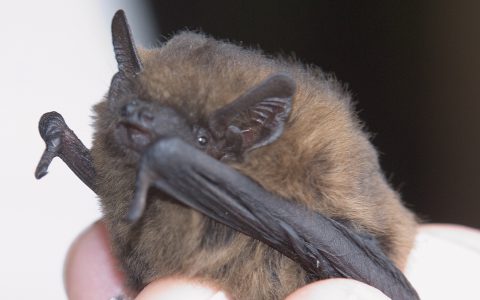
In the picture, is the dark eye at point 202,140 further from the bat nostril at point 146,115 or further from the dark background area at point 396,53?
the dark background area at point 396,53

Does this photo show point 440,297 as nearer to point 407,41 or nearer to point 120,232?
point 120,232

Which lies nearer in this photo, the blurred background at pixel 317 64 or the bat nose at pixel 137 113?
the bat nose at pixel 137 113

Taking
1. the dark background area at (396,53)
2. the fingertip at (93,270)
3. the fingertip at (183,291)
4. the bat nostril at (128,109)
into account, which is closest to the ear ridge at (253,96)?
the bat nostril at (128,109)

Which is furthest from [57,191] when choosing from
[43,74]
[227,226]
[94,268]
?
[227,226]

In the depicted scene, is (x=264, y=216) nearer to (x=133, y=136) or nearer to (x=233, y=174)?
(x=233, y=174)

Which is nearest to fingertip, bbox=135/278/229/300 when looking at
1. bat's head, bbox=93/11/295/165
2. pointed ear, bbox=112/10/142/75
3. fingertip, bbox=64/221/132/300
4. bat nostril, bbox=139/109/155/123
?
bat's head, bbox=93/11/295/165

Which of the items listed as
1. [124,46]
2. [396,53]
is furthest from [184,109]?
[396,53]

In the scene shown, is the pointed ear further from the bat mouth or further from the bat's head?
the bat mouth
